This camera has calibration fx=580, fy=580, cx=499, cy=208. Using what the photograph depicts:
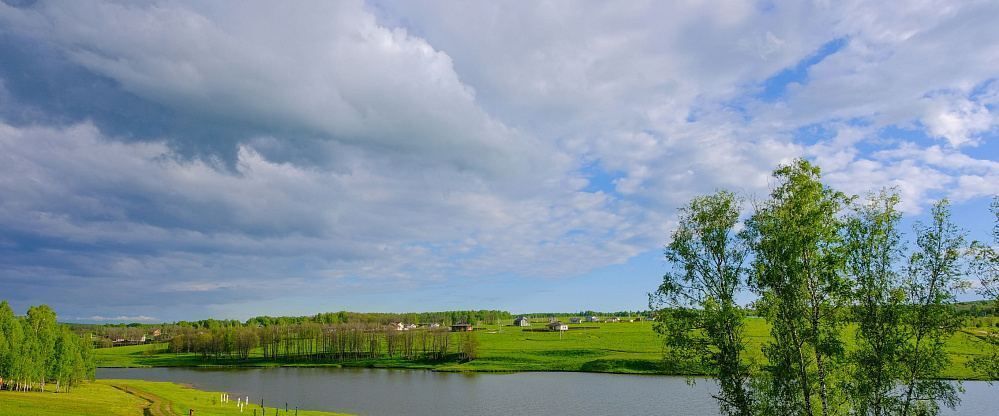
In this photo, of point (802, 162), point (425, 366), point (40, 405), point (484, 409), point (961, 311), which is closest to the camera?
point (961, 311)

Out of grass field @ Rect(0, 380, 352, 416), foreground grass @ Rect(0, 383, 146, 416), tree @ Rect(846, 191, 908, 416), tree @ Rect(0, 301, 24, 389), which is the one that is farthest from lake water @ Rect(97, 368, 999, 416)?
tree @ Rect(846, 191, 908, 416)

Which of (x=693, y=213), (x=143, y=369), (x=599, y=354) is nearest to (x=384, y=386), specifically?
(x=599, y=354)

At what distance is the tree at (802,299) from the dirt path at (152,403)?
63.8 m

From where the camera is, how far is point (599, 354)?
150 m

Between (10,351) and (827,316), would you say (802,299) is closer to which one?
(827,316)

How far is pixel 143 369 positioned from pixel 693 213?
7638 inches

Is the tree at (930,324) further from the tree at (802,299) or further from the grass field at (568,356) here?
the grass field at (568,356)

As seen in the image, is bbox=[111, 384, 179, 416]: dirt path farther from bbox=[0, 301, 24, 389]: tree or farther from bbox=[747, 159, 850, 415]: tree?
bbox=[747, 159, 850, 415]: tree

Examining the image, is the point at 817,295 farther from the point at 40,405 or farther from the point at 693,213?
the point at 40,405

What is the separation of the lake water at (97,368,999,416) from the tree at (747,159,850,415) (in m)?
46.9

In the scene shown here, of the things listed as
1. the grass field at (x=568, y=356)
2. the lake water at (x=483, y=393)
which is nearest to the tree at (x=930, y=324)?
the lake water at (x=483, y=393)

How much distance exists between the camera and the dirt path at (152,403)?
65.7 metres

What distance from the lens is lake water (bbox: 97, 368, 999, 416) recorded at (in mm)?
78250

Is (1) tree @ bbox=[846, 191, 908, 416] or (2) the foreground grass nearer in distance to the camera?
(1) tree @ bbox=[846, 191, 908, 416]
